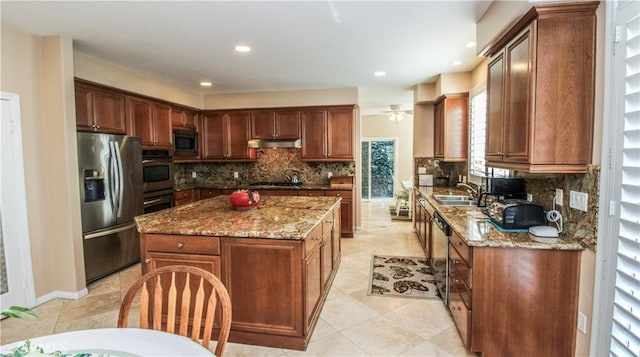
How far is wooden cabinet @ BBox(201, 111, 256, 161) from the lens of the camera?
5906 mm

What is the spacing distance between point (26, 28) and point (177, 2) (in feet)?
5.48

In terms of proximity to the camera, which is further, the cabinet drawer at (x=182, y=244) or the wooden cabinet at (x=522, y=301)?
the cabinet drawer at (x=182, y=244)

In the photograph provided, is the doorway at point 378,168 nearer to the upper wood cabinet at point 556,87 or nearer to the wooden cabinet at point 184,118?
the wooden cabinet at point 184,118

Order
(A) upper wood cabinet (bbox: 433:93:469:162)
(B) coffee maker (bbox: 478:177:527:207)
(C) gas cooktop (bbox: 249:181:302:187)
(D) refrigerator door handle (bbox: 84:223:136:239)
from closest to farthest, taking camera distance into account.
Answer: (B) coffee maker (bbox: 478:177:527:207)
(D) refrigerator door handle (bbox: 84:223:136:239)
(A) upper wood cabinet (bbox: 433:93:469:162)
(C) gas cooktop (bbox: 249:181:302:187)

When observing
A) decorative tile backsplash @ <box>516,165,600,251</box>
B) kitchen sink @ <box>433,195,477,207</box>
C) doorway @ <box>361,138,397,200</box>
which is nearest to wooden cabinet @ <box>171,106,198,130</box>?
kitchen sink @ <box>433,195,477,207</box>

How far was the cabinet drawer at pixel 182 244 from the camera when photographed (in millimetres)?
2367

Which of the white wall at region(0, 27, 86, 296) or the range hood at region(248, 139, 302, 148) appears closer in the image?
the white wall at region(0, 27, 86, 296)

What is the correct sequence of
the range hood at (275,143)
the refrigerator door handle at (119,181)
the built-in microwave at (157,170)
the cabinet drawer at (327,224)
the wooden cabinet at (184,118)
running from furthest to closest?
the range hood at (275,143) → the wooden cabinet at (184,118) → the built-in microwave at (157,170) → the refrigerator door handle at (119,181) → the cabinet drawer at (327,224)

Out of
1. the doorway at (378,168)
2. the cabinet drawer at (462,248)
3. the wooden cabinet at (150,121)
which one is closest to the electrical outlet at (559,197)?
the cabinet drawer at (462,248)

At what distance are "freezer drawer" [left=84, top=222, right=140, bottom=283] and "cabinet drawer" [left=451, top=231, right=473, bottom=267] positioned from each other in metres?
3.72

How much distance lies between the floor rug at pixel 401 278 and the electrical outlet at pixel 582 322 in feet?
4.36

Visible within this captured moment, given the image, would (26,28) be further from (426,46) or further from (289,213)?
(426,46)

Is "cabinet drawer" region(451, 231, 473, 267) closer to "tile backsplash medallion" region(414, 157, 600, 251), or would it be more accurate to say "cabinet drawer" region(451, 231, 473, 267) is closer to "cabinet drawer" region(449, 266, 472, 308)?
"cabinet drawer" region(449, 266, 472, 308)

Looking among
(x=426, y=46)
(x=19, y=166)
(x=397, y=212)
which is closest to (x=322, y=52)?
(x=426, y=46)
